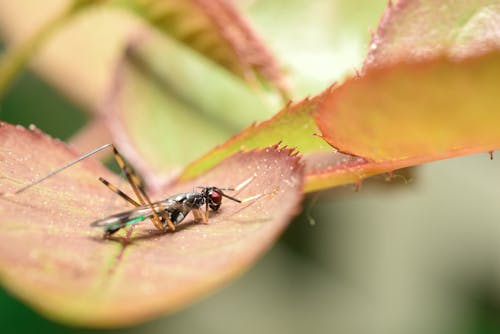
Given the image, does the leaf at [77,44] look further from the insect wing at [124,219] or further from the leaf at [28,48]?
the insect wing at [124,219]

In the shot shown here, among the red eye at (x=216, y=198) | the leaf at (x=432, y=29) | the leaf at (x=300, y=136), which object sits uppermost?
the leaf at (x=432, y=29)

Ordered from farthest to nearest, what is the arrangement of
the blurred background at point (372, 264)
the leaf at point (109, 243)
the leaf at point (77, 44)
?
the blurred background at point (372, 264)
the leaf at point (77, 44)
the leaf at point (109, 243)

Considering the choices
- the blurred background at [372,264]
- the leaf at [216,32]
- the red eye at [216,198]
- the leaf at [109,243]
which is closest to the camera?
the leaf at [109,243]

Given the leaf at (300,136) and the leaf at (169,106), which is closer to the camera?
the leaf at (300,136)

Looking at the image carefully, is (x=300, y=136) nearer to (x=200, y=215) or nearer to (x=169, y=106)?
(x=200, y=215)

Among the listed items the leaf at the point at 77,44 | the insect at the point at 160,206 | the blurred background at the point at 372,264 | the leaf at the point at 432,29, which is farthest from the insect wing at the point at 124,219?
the blurred background at the point at 372,264

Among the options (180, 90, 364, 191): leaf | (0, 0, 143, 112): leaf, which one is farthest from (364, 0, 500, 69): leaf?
(0, 0, 143, 112): leaf

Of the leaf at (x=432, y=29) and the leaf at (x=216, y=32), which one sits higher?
the leaf at (x=216, y=32)

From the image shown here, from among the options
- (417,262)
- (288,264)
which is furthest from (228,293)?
(417,262)

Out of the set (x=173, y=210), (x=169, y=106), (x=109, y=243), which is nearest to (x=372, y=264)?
(x=169, y=106)
